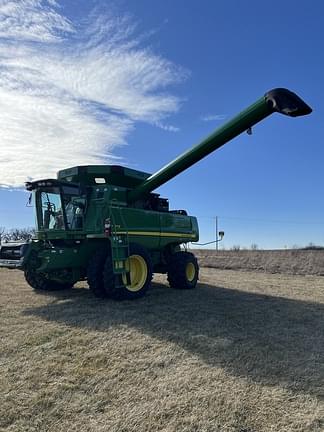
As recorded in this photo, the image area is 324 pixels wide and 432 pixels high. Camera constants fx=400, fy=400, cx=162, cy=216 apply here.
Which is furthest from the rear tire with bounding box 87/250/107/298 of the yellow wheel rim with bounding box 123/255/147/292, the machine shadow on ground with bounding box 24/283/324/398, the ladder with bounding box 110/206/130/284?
the yellow wheel rim with bounding box 123/255/147/292

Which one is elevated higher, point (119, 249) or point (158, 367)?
point (119, 249)

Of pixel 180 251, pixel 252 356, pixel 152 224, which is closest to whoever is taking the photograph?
pixel 252 356

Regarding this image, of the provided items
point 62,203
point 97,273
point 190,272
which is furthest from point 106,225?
point 190,272

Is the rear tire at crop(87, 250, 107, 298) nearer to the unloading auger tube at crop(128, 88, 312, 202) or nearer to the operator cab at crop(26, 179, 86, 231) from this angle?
the operator cab at crop(26, 179, 86, 231)

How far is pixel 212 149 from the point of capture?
8.28 meters

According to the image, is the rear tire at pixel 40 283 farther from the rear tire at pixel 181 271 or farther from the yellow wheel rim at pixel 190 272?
the yellow wheel rim at pixel 190 272

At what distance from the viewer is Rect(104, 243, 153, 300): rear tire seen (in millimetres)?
7770

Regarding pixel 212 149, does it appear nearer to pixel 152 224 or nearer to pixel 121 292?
pixel 152 224

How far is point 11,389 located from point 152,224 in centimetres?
603

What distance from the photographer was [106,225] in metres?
8.10

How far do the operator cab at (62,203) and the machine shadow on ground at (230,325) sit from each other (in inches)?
63.4

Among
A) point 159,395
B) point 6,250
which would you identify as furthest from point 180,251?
point 159,395

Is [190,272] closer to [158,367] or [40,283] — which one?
[40,283]

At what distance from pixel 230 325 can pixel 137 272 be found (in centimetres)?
278
